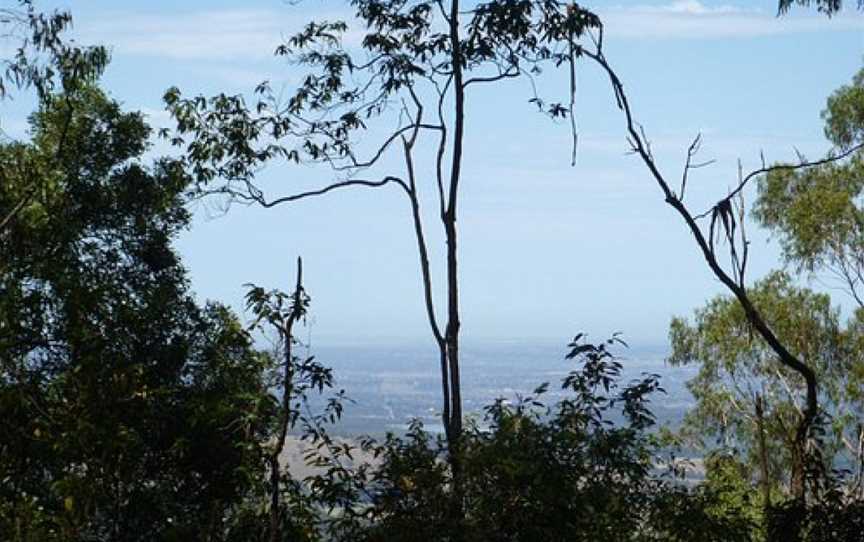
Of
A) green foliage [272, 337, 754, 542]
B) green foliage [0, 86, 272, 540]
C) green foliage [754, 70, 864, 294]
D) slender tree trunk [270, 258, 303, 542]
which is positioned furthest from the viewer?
green foliage [754, 70, 864, 294]

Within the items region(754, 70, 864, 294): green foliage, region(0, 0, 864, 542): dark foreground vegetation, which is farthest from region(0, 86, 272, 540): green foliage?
region(754, 70, 864, 294): green foliage

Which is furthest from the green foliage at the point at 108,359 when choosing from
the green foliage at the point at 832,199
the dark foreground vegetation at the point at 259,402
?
the green foliage at the point at 832,199

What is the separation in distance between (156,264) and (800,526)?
24.8ft

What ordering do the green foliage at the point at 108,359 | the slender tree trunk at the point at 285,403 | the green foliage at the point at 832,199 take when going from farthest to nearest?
the green foliage at the point at 832,199
the green foliage at the point at 108,359
the slender tree trunk at the point at 285,403

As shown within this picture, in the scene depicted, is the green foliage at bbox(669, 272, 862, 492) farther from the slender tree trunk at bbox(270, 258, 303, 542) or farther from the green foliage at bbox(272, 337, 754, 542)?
the slender tree trunk at bbox(270, 258, 303, 542)

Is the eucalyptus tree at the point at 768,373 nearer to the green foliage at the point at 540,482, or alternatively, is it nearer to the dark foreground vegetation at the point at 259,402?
the dark foreground vegetation at the point at 259,402

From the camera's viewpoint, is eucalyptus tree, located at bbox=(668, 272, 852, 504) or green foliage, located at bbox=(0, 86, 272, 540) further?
eucalyptus tree, located at bbox=(668, 272, 852, 504)

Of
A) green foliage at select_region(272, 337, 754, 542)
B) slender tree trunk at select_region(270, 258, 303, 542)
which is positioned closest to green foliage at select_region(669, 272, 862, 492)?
green foliage at select_region(272, 337, 754, 542)

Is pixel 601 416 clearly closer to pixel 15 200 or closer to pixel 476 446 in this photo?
pixel 476 446

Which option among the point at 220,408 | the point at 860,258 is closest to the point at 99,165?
the point at 220,408

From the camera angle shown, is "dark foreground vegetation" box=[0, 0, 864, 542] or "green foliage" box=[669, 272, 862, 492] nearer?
"dark foreground vegetation" box=[0, 0, 864, 542]

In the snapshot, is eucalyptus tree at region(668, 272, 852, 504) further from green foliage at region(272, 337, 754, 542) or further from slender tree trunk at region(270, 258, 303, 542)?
slender tree trunk at region(270, 258, 303, 542)

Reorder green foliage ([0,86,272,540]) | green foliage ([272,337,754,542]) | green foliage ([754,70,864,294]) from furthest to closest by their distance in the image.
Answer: green foliage ([754,70,864,294]) → green foliage ([0,86,272,540]) → green foliage ([272,337,754,542])

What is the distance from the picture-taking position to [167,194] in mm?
11727
